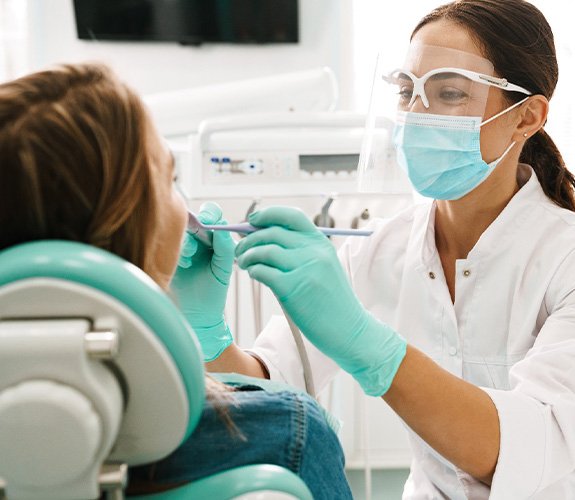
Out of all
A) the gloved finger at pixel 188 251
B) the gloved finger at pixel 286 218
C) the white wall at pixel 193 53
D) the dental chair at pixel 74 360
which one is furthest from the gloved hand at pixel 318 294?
the white wall at pixel 193 53

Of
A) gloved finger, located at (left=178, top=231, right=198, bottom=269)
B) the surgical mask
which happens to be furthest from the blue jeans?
the surgical mask

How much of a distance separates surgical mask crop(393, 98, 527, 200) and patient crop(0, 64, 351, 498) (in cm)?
82

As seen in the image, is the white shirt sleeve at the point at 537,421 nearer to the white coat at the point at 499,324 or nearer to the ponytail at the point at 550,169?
the white coat at the point at 499,324

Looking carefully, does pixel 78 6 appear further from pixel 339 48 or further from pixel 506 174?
pixel 506 174

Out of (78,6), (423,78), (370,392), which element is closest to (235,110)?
(78,6)

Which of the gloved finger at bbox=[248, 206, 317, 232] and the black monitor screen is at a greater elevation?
the black monitor screen

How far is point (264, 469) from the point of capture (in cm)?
63

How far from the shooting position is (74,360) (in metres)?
0.53

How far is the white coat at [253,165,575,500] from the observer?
106 cm

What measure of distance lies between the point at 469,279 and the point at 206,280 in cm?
55

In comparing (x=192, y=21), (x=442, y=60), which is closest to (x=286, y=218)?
(x=442, y=60)

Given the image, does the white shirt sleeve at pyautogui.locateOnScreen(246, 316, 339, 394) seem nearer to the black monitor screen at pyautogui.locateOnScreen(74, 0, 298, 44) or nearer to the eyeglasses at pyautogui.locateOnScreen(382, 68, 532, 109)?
the eyeglasses at pyautogui.locateOnScreen(382, 68, 532, 109)

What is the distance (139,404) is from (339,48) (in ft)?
8.90

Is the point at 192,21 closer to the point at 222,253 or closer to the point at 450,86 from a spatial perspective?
the point at 450,86
